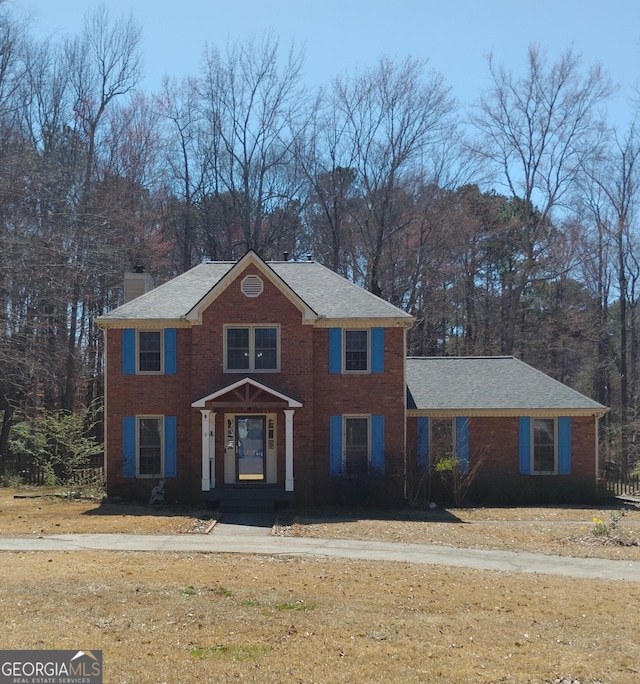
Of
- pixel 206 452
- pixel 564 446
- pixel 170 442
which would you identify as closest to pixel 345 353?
pixel 206 452

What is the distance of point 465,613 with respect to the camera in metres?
10.3

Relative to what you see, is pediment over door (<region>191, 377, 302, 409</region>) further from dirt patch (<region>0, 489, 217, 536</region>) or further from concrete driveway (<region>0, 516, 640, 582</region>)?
concrete driveway (<region>0, 516, 640, 582</region>)

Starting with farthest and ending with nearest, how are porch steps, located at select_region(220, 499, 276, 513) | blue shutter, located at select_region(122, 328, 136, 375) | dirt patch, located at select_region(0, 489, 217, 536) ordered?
blue shutter, located at select_region(122, 328, 136, 375)
porch steps, located at select_region(220, 499, 276, 513)
dirt patch, located at select_region(0, 489, 217, 536)

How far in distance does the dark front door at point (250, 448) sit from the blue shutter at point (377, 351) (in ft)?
11.7

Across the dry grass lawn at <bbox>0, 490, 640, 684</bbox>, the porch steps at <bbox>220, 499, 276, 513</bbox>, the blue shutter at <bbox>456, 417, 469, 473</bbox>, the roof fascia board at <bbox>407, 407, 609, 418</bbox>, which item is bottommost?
the porch steps at <bbox>220, 499, 276, 513</bbox>

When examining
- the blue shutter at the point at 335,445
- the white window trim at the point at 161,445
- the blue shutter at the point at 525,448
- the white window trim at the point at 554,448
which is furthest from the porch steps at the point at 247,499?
the white window trim at the point at 554,448

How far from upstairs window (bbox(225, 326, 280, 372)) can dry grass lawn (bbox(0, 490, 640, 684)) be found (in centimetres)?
901

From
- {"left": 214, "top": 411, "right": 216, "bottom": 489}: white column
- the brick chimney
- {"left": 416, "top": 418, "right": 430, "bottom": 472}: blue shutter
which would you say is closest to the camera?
{"left": 214, "top": 411, "right": 216, "bottom": 489}: white column

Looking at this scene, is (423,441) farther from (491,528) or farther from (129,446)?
(129,446)

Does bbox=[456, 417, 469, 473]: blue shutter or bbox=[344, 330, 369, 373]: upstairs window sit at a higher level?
bbox=[344, 330, 369, 373]: upstairs window

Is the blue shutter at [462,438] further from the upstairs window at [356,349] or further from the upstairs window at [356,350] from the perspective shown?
the upstairs window at [356,349]

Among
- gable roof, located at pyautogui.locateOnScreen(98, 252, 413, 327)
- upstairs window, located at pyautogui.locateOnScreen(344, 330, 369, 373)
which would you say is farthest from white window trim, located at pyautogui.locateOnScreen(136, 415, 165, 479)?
upstairs window, located at pyautogui.locateOnScreen(344, 330, 369, 373)

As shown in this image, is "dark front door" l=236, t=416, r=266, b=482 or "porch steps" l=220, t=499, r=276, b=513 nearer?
"porch steps" l=220, t=499, r=276, b=513

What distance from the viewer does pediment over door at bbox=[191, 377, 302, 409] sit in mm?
21812
